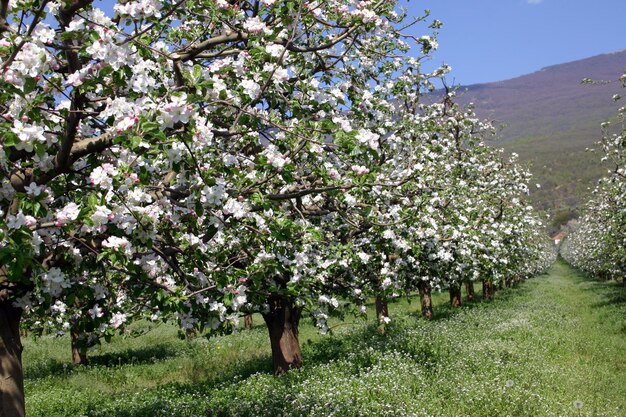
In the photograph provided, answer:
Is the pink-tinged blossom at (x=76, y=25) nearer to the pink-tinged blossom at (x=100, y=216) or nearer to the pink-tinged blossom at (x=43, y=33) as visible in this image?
the pink-tinged blossom at (x=43, y=33)

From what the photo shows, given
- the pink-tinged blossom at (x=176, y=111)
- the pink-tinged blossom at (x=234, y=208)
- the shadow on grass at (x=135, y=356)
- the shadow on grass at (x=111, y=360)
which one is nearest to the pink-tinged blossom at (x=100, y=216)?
the pink-tinged blossom at (x=176, y=111)

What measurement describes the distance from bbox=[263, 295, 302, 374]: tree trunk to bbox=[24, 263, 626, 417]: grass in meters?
0.47

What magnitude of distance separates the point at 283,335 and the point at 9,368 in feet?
27.6

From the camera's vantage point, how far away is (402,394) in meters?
10.6

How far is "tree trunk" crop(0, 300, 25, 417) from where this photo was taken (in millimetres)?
6359

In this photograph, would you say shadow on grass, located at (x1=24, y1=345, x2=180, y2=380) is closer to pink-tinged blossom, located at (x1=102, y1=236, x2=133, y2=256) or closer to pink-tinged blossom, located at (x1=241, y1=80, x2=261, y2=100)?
pink-tinged blossom, located at (x1=102, y1=236, x2=133, y2=256)

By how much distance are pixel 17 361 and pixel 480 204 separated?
19095mm

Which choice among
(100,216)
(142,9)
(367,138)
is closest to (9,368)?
(100,216)

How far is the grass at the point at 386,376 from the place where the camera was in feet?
33.5

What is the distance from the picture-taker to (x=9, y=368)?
21.0 feet

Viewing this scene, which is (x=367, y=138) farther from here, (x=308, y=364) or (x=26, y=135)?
(x=308, y=364)

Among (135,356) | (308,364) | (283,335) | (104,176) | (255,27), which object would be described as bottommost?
(308,364)

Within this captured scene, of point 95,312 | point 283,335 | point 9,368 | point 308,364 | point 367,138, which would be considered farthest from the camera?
point 308,364

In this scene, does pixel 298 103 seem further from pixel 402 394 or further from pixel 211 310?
pixel 402 394
